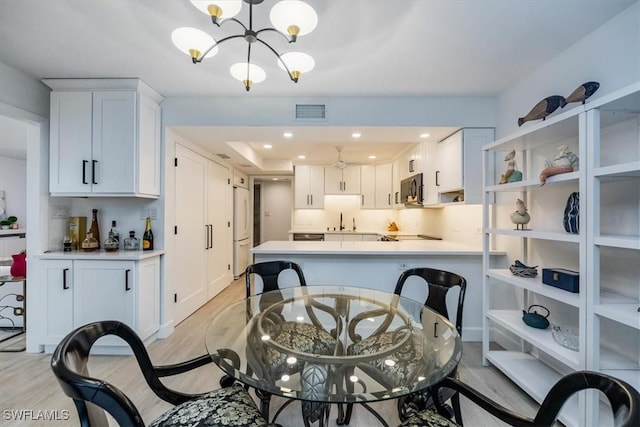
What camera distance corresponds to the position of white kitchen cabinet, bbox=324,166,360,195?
5.87 meters

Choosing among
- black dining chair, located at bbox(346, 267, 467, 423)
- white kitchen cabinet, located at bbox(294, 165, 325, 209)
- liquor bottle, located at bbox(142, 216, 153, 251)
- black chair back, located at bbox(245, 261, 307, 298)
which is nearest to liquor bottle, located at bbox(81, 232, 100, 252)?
liquor bottle, located at bbox(142, 216, 153, 251)

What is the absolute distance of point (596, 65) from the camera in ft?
6.10

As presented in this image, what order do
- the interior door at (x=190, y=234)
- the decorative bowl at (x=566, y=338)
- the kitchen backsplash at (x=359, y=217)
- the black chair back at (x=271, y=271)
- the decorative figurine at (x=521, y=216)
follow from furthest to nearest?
the kitchen backsplash at (x=359, y=217)
the interior door at (x=190, y=234)
the black chair back at (x=271, y=271)
the decorative figurine at (x=521, y=216)
the decorative bowl at (x=566, y=338)

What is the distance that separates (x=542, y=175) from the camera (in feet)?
5.89

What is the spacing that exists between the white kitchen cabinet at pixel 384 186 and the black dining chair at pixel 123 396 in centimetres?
488

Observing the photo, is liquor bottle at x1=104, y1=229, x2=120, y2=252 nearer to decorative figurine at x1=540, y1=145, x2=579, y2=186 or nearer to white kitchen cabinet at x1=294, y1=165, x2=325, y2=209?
white kitchen cabinet at x1=294, y1=165, x2=325, y2=209

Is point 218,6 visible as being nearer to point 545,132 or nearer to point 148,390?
point 545,132

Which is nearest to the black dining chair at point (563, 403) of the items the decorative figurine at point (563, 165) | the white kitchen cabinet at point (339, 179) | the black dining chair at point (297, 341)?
the black dining chair at point (297, 341)

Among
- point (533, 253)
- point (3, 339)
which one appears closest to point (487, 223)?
point (533, 253)

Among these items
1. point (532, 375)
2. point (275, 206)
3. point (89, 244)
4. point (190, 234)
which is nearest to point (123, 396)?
point (532, 375)

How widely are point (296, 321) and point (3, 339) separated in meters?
3.26

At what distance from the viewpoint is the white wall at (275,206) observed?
7109mm

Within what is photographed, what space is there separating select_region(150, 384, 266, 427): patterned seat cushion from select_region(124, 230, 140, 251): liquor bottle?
2235 mm

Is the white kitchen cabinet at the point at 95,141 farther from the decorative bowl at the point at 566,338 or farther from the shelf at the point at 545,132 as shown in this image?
the decorative bowl at the point at 566,338
